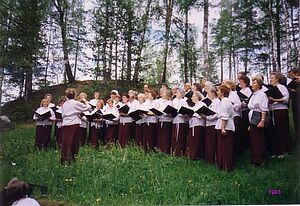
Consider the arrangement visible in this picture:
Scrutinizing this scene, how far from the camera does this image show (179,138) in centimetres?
351

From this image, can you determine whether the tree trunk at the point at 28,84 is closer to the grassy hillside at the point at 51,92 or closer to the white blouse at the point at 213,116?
the grassy hillside at the point at 51,92

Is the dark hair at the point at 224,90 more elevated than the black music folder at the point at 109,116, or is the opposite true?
the dark hair at the point at 224,90

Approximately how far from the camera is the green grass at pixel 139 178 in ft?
9.76

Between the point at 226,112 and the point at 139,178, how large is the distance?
33.2 inches

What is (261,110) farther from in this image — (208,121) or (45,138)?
(45,138)

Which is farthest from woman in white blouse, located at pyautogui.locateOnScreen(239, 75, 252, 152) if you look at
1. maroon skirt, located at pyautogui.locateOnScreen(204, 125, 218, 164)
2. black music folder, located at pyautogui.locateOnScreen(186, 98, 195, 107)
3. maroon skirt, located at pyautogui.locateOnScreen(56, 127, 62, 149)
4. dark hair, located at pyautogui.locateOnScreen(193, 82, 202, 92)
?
maroon skirt, located at pyautogui.locateOnScreen(56, 127, 62, 149)

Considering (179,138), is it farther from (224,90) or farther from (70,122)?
(70,122)

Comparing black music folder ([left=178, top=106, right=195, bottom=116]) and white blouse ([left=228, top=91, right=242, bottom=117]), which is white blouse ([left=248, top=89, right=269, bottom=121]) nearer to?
white blouse ([left=228, top=91, right=242, bottom=117])

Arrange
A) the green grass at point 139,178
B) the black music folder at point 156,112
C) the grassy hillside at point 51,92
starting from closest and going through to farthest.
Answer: the green grass at point 139,178
the grassy hillside at point 51,92
the black music folder at point 156,112

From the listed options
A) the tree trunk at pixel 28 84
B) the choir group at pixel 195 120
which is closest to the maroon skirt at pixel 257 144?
the choir group at pixel 195 120

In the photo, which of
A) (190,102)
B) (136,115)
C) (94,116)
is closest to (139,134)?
(136,115)

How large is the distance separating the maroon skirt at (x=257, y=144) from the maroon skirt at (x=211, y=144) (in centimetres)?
28

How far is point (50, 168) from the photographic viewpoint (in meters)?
3.09

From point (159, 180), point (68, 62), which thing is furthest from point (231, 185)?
point (68, 62)
